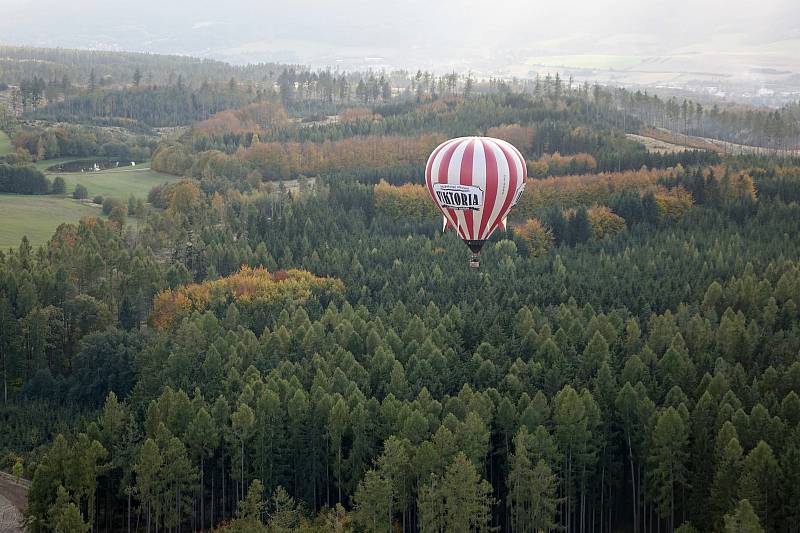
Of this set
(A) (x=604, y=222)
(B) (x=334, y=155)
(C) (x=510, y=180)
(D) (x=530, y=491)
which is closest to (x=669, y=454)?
(D) (x=530, y=491)

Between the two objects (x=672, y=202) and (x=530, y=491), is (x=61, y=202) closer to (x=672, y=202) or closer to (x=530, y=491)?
(x=672, y=202)

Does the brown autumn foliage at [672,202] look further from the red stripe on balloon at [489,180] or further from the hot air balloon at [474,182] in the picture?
the red stripe on balloon at [489,180]

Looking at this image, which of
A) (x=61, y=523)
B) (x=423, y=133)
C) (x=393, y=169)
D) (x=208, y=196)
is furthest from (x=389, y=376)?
(x=423, y=133)

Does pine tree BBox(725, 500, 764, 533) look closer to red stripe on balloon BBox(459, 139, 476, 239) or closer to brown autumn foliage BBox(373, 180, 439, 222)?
red stripe on balloon BBox(459, 139, 476, 239)

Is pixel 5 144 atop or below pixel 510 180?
below

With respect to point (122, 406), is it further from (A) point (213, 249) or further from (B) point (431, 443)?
(A) point (213, 249)
